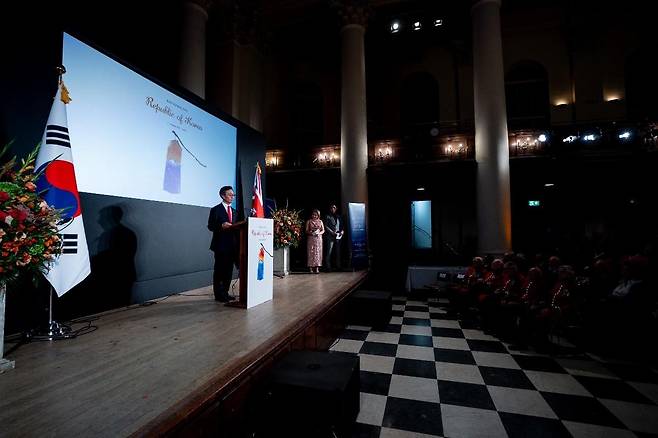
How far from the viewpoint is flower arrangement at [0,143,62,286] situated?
61.2 inches

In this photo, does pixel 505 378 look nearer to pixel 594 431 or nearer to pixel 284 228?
pixel 594 431

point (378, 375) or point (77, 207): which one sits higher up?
point (77, 207)

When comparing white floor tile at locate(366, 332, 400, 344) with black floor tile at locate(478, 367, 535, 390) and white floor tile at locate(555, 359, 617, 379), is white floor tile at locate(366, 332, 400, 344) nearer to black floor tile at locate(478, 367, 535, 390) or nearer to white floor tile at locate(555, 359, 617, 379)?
black floor tile at locate(478, 367, 535, 390)

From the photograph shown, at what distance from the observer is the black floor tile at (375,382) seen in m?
2.55

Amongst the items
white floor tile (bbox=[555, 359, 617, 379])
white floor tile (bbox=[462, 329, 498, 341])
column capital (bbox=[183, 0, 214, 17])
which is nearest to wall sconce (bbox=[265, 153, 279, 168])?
column capital (bbox=[183, 0, 214, 17])

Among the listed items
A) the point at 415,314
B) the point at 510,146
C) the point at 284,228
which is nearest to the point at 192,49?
the point at 284,228

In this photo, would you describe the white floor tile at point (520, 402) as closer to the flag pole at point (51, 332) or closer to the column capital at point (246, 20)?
the flag pole at point (51, 332)

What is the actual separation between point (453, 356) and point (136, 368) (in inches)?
119

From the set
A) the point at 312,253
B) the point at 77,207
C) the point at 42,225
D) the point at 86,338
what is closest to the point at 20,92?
the point at 77,207

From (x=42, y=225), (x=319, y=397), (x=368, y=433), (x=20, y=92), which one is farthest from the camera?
(x=20, y=92)

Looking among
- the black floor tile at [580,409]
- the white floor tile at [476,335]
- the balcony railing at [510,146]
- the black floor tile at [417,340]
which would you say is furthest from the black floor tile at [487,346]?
the balcony railing at [510,146]

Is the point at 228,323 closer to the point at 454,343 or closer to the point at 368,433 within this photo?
the point at 368,433

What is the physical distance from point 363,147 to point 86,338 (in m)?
7.12

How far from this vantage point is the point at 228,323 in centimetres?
251
